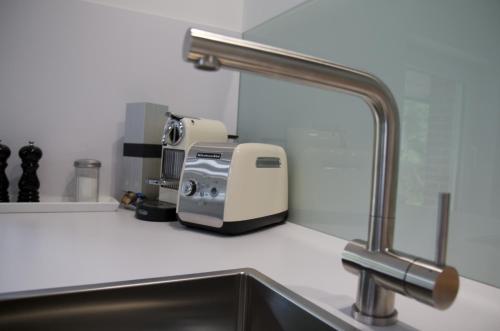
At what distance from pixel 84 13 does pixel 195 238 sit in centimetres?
87

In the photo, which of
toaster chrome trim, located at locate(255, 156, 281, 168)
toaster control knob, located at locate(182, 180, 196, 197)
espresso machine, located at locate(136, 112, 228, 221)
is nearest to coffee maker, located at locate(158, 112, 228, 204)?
espresso machine, located at locate(136, 112, 228, 221)

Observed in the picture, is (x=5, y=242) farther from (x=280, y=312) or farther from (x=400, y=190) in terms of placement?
(x=400, y=190)

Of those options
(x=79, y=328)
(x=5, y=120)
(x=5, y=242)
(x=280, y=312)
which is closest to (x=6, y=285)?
(x=79, y=328)

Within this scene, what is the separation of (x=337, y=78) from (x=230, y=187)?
0.56 metres

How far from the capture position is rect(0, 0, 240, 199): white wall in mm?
1214

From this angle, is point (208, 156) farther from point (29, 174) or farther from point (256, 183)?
point (29, 174)

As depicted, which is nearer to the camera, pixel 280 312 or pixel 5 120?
pixel 280 312

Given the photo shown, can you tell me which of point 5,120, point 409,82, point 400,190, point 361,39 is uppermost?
point 361,39

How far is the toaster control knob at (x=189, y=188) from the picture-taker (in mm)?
1011

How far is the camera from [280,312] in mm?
595

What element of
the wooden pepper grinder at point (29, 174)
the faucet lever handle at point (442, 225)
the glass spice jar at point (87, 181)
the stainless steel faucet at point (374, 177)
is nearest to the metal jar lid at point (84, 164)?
Answer: the glass spice jar at point (87, 181)

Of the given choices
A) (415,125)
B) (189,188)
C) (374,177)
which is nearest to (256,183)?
(189,188)

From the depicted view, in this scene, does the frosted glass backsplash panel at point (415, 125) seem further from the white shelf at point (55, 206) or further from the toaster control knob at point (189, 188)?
the white shelf at point (55, 206)

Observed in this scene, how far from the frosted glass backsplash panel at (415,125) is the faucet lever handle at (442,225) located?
29 cm
